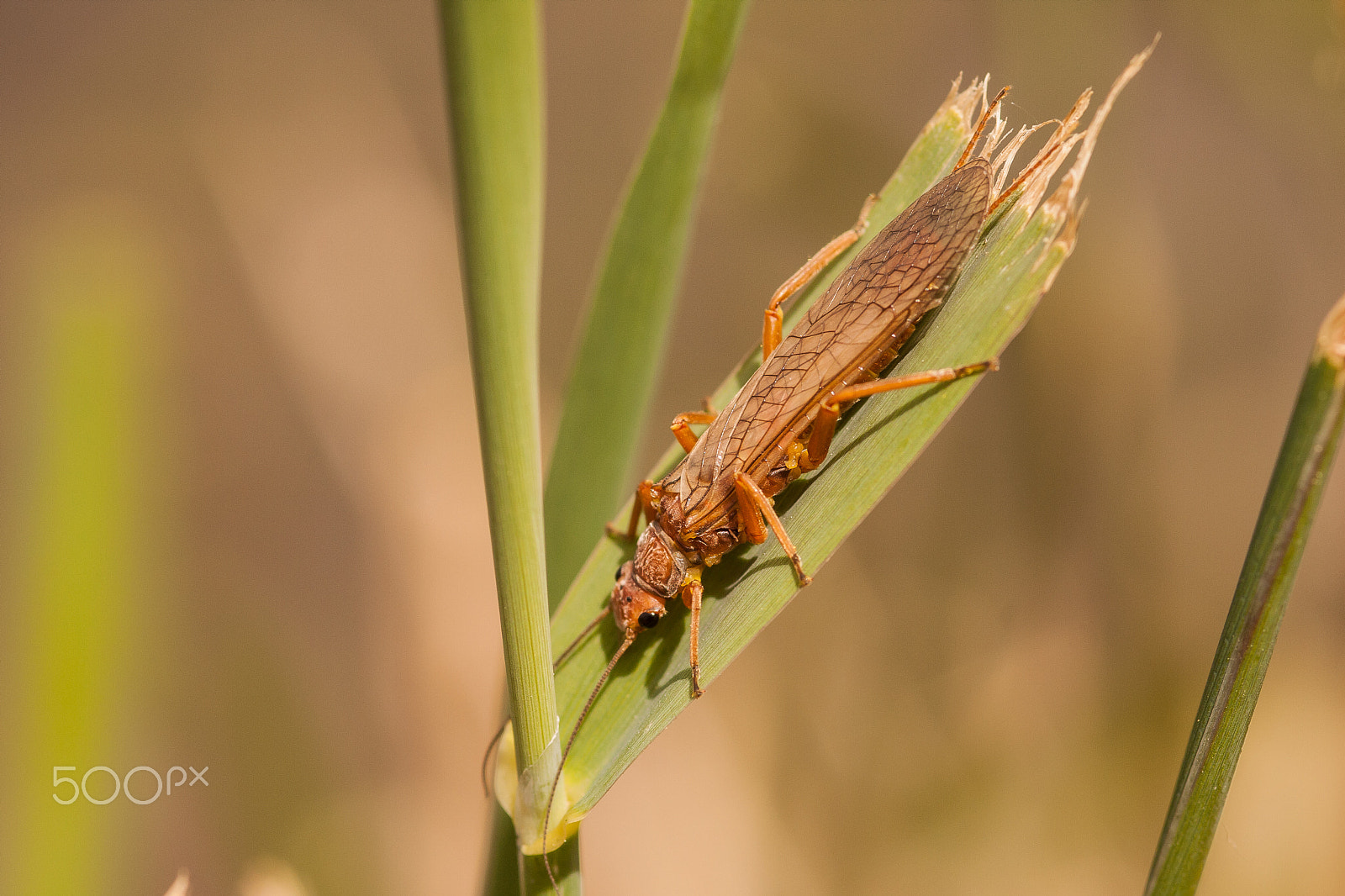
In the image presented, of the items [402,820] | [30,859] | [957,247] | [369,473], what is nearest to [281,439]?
[369,473]

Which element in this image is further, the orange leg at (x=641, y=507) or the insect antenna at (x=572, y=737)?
the orange leg at (x=641, y=507)

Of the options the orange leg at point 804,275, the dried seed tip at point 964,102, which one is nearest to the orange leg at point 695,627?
the orange leg at point 804,275

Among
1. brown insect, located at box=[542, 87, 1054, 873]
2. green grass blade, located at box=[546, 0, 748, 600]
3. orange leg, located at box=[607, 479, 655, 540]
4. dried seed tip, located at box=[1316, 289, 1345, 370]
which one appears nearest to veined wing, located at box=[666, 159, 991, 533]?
brown insect, located at box=[542, 87, 1054, 873]

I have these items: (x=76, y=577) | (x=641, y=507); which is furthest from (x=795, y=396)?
(x=76, y=577)

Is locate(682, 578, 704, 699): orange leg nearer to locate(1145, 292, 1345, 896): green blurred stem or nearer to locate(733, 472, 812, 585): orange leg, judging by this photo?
locate(733, 472, 812, 585): orange leg

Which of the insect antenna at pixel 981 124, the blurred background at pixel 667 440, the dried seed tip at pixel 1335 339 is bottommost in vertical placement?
the blurred background at pixel 667 440

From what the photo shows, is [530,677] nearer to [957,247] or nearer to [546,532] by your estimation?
[546,532]

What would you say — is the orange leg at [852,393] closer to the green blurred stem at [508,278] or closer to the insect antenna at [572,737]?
the insect antenna at [572,737]
